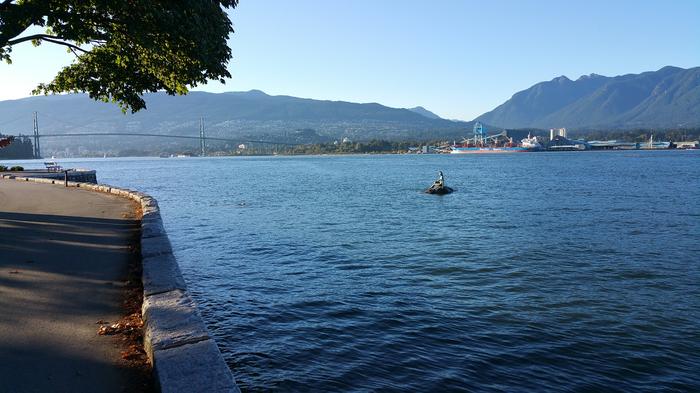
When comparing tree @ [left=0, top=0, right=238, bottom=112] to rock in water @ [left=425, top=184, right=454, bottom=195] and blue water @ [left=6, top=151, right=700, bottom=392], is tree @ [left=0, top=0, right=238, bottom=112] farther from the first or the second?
rock in water @ [left=425, top=184, right=454, bottom=195]

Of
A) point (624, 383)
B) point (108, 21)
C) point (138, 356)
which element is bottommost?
point (624, 383)

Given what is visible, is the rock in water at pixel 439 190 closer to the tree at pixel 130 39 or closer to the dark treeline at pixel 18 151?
the tree at pixel 130 39

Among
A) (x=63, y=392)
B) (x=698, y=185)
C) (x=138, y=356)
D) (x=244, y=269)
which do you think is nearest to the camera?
(x=63, y=392)

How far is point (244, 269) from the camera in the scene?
42.7 feet

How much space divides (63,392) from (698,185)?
4966 centimetres

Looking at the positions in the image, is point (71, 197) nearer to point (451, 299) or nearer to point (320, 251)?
point (320, 251)

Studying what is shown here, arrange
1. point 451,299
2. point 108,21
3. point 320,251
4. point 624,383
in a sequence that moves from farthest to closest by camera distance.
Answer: point 320,251 → point 108,21 → point 451,299 → point 624,383

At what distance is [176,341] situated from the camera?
4.87 meters

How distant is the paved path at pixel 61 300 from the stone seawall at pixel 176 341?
0.40 meters

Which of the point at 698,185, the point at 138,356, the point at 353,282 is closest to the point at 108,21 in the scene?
the point at 353,282

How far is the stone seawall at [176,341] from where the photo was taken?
13.6 feet

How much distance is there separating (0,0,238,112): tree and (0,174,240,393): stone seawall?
19.0ft

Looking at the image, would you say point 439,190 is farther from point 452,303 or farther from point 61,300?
point 61,300

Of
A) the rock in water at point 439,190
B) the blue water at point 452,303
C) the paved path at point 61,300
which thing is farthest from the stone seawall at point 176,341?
the rock in water at point 439,190
